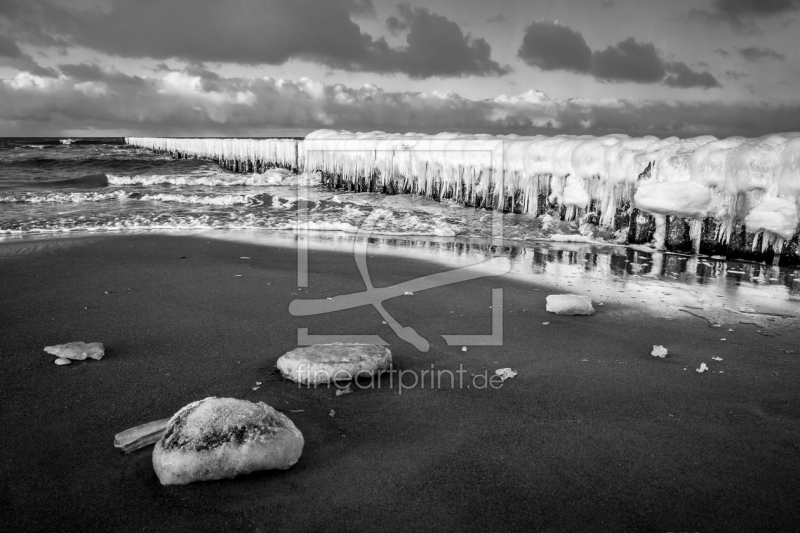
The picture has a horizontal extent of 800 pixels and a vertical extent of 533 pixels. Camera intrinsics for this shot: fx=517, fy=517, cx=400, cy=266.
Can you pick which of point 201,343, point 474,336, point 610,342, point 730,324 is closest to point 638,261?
point 730,324

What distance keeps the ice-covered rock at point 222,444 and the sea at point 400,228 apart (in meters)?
3.54

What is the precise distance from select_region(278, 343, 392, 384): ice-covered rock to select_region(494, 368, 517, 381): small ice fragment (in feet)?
2.03

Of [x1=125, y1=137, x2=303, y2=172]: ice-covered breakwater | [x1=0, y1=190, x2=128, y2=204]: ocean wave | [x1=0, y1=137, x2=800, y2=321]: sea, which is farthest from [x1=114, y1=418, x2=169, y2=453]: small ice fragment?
[x1=125, y1=137, x2=303, y2=172]: ice-covered breakwater

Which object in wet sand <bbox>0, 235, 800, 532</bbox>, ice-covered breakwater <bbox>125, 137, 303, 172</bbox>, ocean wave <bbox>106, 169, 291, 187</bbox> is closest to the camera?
wet sand <bbox>0, 235, 800, 532</bbox>

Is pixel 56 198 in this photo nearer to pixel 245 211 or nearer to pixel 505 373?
pixel 245 211

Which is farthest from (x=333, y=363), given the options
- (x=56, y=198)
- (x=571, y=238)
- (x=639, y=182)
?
(x=56, y=198)

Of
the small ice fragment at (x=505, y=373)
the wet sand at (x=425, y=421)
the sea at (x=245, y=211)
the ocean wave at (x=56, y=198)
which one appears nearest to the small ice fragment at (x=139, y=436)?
the wet sand at (x=425, y=421)

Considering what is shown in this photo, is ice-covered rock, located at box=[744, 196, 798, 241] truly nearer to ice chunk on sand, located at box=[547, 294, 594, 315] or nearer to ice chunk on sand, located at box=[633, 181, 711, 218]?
ice chunk on sand, located at box=[633, 181, 711, 218]

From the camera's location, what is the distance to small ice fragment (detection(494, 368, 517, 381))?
9.44 feet

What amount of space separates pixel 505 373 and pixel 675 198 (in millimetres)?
4874

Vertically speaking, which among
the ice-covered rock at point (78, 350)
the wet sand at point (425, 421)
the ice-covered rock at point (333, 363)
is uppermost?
the ice-covered rock at point (333, 363)

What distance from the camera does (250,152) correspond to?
19.5m

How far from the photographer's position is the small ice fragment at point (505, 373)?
9.44ft

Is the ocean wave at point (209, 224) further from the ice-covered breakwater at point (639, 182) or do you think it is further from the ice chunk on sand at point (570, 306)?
the ice chunk on sand at point (570, 306)
